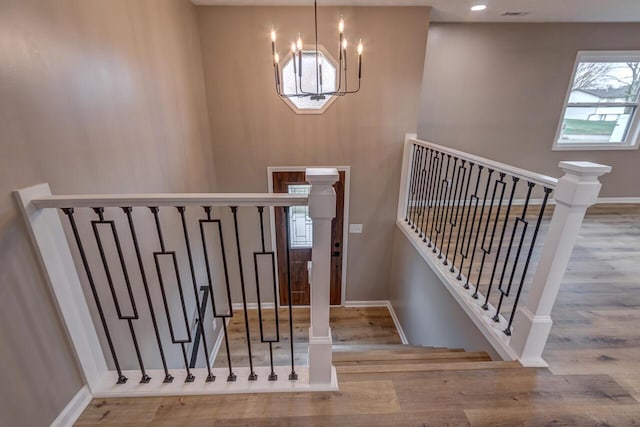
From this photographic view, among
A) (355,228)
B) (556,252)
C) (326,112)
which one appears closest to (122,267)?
(556,252)

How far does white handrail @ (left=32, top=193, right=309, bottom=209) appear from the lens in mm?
1178

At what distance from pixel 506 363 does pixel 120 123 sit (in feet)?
9.20

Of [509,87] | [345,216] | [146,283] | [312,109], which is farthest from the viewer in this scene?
[345,216]

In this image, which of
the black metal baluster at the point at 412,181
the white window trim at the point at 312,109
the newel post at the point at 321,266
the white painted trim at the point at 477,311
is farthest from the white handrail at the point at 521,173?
the white window trim at the point at 312,109

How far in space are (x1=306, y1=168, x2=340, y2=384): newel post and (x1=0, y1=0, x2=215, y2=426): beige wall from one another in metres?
1.17

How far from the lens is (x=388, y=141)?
372 cm

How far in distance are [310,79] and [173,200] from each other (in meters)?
2.79

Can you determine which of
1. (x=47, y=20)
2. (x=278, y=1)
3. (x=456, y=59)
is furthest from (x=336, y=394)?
(x=456, y=59)

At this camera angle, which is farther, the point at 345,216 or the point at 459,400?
the point at 345,216

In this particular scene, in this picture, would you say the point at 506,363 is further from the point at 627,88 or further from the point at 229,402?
the point at 627,88

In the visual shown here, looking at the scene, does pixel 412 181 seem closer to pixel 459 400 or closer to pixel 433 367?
pixel 433 367

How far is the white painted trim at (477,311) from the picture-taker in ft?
5.80

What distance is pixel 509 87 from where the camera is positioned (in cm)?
394

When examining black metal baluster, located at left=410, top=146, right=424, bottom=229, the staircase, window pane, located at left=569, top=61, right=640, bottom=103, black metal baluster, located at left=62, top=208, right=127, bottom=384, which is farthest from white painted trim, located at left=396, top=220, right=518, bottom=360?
window pane, located at left=569, top=61, right=640, bottom=103
